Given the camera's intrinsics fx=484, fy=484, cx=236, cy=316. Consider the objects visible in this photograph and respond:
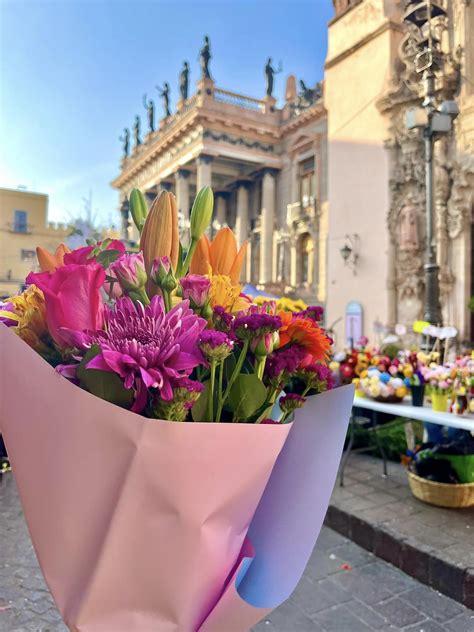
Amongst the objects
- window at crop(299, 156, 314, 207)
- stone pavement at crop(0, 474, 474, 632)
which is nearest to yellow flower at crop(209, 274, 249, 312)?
stone pavement at crop(0, 474, 474, 632)

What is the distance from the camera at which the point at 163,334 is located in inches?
29.5

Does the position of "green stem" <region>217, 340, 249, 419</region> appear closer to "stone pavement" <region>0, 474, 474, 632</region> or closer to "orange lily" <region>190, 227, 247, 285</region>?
"orange lily" <region>190, 227, 247, 285</region>

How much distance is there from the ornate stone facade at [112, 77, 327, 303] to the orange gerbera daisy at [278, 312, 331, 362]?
Result: 69.1 feet

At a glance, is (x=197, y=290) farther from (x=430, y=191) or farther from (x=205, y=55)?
(x=205, y=55)

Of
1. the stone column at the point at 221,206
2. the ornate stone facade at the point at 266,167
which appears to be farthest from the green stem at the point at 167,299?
the stone column at the point at 221,206

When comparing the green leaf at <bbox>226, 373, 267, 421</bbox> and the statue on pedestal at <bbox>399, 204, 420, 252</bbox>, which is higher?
the statue on pedestal at <bbox>399, 204, 420, 252</bbox>

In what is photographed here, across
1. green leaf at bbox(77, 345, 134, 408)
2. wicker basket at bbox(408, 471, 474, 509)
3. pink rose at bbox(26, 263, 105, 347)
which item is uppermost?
pink rose at bbox(26, 263, 105, 347)

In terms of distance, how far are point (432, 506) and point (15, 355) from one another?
143 inches

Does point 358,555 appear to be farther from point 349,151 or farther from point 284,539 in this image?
point 349,151

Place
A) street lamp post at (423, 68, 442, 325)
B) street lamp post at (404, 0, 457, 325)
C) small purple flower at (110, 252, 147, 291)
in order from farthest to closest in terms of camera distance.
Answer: street lamp post at (423, 68, 442, 325)
street lamp post at (404, 0, 457, 325)
small purple flower at (110, 252, 147, 291)

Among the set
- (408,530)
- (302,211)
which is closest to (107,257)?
(408,530)

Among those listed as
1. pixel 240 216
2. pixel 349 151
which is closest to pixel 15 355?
pixel 349 151

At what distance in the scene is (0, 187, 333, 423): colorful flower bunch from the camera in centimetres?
73

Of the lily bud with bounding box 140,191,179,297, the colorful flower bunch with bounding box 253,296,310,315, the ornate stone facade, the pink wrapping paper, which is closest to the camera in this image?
the pink wrapping paper
